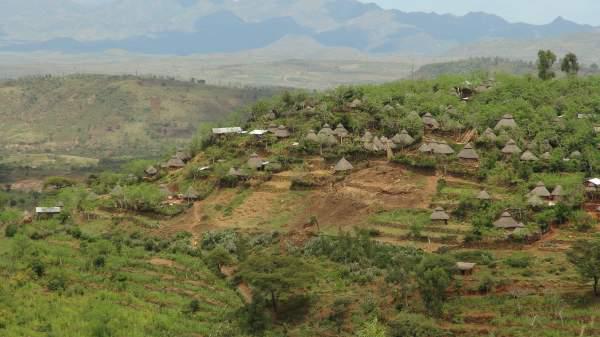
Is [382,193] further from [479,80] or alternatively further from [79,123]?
[79,123]

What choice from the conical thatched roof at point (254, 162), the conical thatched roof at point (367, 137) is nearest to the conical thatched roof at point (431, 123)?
the conical thatched roof at point (367, 137)

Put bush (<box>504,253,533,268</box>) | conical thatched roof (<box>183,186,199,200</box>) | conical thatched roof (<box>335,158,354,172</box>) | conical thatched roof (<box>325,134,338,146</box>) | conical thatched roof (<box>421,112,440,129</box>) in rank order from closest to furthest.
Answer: bush (<box>504,253,533,268</box>), conical thatched roof (<box>335,158,354,172</box>), conical thatched roof (<box>183,186,199,200</box>), conical thatched roof (<box>325,134,338,146</box>), conical thatched roof (<box>421,112,440,129</box>)

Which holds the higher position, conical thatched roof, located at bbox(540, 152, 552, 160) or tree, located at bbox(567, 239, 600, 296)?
conical thatched roof, located at bbox(540, 152, 552, 160)

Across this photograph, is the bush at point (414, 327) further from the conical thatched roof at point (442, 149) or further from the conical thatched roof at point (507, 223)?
the conical thatched roof at point (442, 149)

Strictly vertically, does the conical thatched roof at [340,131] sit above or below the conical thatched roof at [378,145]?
above

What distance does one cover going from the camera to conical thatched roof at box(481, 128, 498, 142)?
173 feet

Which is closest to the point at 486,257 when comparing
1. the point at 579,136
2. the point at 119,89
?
the point at 579,136

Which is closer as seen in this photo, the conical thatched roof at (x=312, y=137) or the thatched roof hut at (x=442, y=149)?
the thatched roof hut at (x=442, y=149)

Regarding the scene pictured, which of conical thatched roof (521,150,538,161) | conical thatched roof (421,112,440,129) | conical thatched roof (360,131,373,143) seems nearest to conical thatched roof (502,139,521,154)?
conical thatched roof (521,150,538,161)

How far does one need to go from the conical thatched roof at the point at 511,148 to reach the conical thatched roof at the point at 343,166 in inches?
389

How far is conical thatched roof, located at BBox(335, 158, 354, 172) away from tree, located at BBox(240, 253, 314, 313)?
15.0 m

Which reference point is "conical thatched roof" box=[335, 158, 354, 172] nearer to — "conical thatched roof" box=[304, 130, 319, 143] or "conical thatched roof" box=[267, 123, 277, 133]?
"conical thatched roof" box=[304, 130, 319, 143]

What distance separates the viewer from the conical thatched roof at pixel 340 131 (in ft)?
193

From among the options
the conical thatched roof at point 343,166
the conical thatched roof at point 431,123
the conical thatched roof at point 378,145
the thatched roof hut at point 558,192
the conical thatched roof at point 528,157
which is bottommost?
the thatched roof hut at point 558,192
